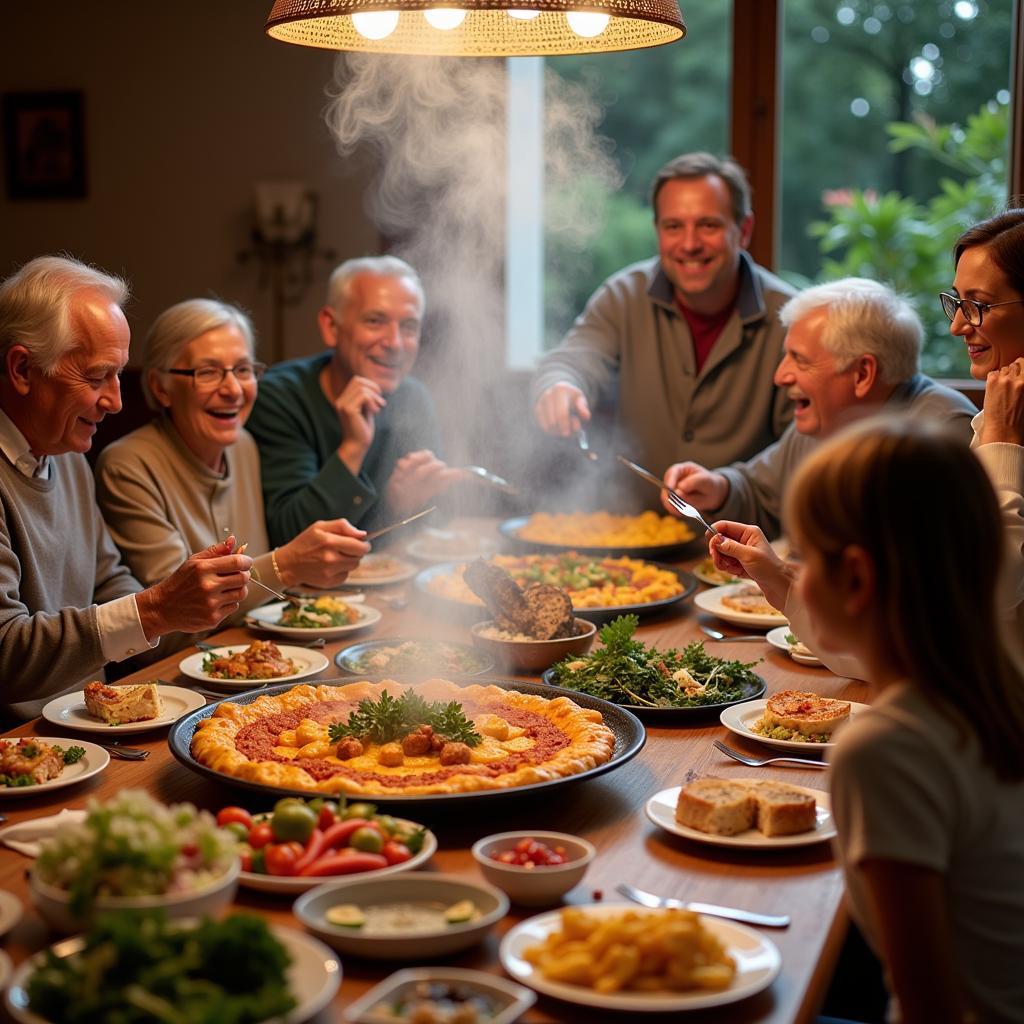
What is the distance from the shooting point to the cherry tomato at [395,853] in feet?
5.71

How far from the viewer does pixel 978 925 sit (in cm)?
147

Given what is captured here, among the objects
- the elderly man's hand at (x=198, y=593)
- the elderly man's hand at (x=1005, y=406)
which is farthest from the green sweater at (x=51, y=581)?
the elderly man's hand at (x=1005, y=406)

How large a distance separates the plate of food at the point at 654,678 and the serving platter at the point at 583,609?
15.3 inches

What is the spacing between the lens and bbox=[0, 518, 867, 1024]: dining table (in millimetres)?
1521

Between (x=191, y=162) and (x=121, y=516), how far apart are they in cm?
335

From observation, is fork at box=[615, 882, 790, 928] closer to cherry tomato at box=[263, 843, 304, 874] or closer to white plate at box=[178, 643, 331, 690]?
cherry tomato at box=[263, 843, 304, 874]

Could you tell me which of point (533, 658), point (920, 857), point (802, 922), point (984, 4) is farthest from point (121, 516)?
point (984, 4)

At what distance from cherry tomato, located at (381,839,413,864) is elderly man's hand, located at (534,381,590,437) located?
8.47ft

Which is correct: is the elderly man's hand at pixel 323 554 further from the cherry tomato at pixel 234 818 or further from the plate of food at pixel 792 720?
the cherry tomato at pixel 234 818

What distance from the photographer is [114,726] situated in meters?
2.41

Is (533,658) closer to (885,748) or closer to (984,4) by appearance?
(885,748)

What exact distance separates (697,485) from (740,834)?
2.12 m

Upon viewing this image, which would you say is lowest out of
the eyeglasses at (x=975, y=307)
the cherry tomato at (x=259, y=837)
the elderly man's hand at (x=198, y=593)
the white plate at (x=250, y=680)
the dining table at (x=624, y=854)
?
the dining table at (x=624, y=854)

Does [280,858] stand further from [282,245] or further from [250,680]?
[282,245]
